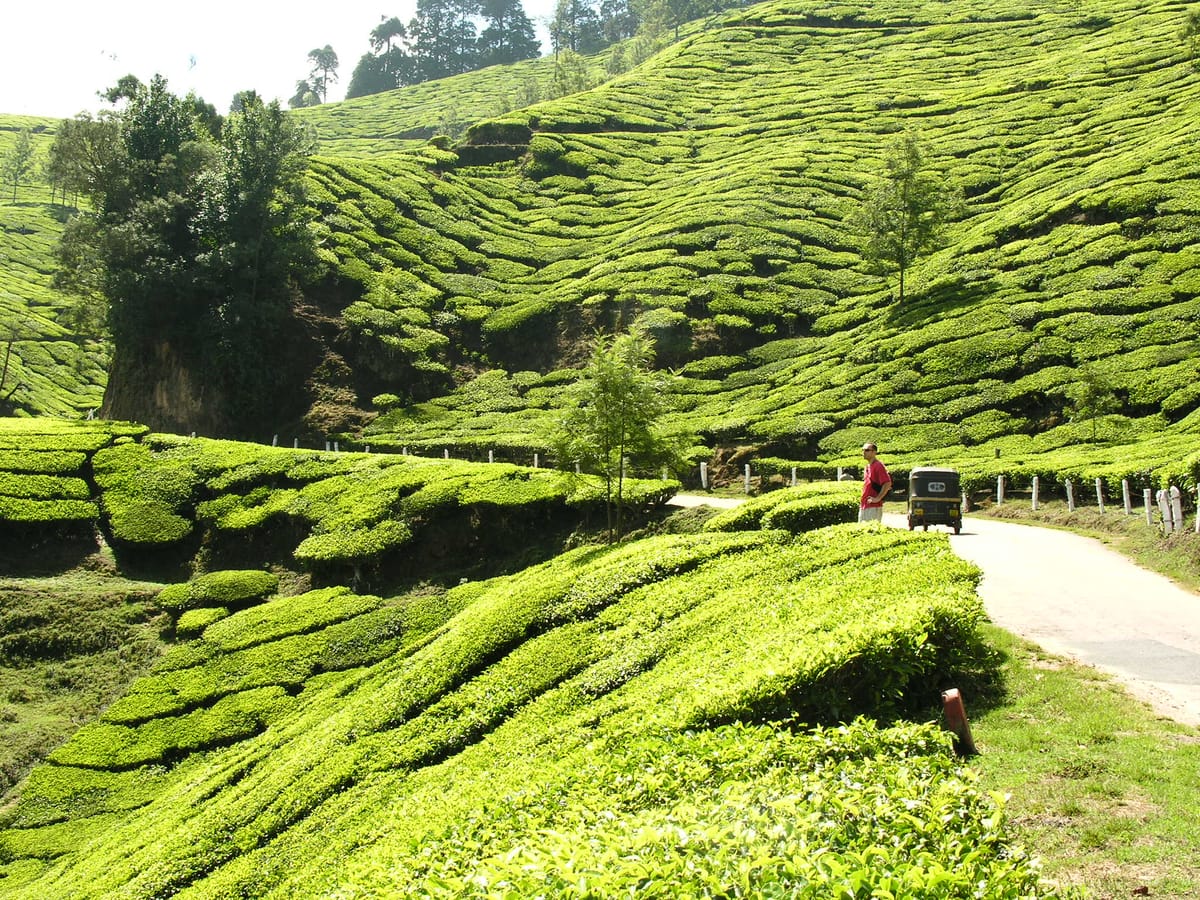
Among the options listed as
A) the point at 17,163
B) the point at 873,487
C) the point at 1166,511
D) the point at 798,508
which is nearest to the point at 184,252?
the point at 798,508

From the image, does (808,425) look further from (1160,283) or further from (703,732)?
(703,732)

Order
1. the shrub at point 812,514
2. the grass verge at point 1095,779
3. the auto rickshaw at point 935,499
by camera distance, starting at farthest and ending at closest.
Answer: the auto rickshaw at point 935,499
the shrub at point 812,514
the grass verge at point 1095,779

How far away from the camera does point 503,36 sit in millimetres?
168875

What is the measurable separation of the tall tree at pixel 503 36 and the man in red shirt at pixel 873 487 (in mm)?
170525

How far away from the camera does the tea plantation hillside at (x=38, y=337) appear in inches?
2159

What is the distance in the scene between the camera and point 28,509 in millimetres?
28438

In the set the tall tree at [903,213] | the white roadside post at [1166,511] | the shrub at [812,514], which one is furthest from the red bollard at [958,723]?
the tall tree at [903,213]

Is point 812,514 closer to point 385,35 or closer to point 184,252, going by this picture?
point 184,252

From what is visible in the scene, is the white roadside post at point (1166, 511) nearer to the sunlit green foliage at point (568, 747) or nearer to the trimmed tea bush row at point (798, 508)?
the trimmed tea bush row at point (798, 508)

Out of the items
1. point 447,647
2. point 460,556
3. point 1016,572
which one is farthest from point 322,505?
point 1016,572

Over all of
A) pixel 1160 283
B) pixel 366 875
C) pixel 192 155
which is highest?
pixel 192 155

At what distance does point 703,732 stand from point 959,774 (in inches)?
96.2

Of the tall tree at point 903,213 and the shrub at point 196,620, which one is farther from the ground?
the tall tree at point 903,213

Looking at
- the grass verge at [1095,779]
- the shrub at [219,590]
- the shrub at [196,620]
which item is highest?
the grass verge at [1095,779]
